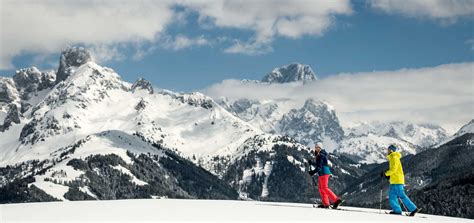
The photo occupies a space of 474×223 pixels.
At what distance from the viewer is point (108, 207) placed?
1393 inches

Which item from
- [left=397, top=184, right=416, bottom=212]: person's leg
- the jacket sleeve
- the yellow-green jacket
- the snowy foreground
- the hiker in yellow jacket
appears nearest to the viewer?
the snowy foreground

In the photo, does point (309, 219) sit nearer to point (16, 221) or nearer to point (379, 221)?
point (379, 221)

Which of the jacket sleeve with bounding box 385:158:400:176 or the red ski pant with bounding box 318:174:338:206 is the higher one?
the jacket sleeve with bounding box 385:158:400:176

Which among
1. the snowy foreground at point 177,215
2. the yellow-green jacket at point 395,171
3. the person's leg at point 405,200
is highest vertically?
the yellow-green jacket at point 395,171

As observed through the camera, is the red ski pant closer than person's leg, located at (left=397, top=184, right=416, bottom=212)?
No

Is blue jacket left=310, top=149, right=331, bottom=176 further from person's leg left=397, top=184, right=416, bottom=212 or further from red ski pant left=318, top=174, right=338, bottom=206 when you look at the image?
person's leg left=397, top=184, right=416, bottom=212

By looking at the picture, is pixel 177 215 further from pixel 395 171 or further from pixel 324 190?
pixel 395 171

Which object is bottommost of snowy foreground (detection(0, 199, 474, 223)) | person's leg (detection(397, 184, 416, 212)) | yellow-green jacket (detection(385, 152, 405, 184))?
snowy foreground (detection(0, 199, 474, 223))

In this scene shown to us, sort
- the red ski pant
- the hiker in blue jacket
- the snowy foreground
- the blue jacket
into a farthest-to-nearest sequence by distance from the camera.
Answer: the blue jacket < the hiker in blue jacket < the red ski pant < the snowy foreground

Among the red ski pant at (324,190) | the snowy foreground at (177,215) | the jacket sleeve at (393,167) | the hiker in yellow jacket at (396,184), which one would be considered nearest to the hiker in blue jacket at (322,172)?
the red ski pant at (324,190)

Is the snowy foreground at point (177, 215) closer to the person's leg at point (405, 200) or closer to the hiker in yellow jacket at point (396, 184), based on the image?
the hiker in yellow jacket at point (396, 184)

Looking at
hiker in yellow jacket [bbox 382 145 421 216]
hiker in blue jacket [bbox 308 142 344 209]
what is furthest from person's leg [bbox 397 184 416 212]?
hiker in blue jacket [bbox 308 142 344 209]

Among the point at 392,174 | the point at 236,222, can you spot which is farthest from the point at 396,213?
the point at 236,222

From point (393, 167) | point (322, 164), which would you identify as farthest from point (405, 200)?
point (322, 164)
